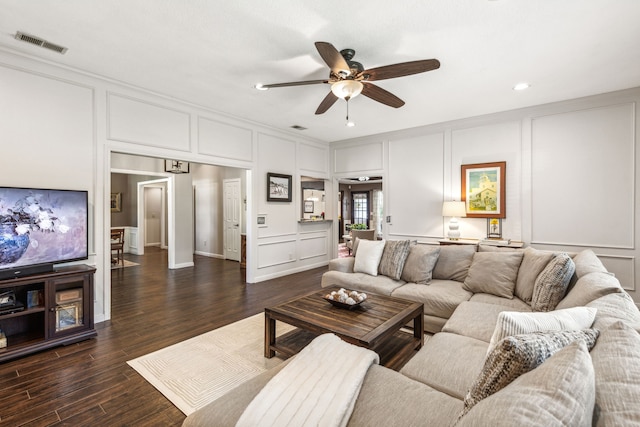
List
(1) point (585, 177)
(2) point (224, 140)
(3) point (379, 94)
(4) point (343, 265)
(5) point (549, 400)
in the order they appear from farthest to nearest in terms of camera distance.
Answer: (2) point (224, 140) → (1) point (585, 177) → (4) point (343, 265) → (3) point (379, 94) → (5) point (549, 400)

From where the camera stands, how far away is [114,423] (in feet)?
5.95

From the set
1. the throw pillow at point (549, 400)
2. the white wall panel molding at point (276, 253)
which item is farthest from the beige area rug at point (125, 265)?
the throw pillow at point (549, 400)

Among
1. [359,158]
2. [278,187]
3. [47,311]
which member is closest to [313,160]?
[359,158]

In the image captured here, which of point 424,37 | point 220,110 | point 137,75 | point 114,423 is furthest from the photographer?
point 220,110

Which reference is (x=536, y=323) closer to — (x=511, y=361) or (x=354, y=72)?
(x=511, y=361)

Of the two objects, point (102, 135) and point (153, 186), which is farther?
point (153, 186)

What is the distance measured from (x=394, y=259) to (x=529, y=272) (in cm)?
134

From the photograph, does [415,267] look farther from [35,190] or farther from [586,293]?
[35,190]

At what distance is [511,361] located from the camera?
934mm

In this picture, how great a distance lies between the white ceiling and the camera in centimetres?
219

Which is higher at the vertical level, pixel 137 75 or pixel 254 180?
pixel 137 75

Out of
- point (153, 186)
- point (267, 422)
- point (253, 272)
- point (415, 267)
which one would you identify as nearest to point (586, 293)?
point (415, 267)

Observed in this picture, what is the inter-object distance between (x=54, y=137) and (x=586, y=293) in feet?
15.4

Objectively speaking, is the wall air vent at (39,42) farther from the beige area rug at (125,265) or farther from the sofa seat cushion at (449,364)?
the beige area rug at (125,265)
